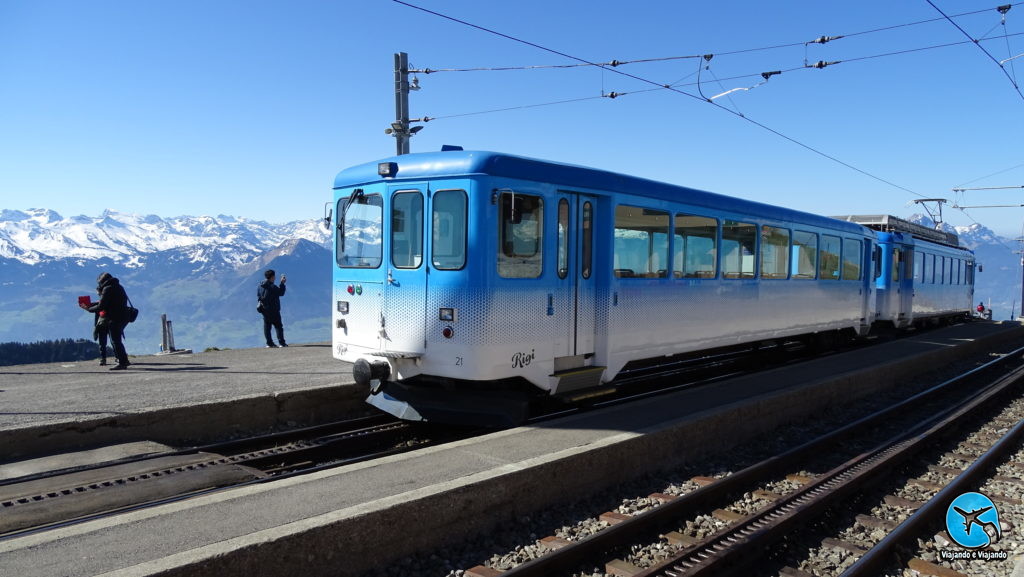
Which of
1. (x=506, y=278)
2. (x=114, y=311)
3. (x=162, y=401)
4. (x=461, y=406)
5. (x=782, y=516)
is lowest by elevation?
Answer: (x=782, y=516)

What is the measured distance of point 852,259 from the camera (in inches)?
628

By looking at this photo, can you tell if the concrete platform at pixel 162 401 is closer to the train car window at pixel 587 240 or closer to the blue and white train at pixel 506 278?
the blue and white train at pixel 506 278

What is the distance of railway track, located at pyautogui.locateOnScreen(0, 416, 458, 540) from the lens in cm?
522

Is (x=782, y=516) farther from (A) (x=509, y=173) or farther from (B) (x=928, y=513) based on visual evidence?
(A) (x=509, y=173)

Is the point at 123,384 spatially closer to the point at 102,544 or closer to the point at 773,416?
the point at 102,544

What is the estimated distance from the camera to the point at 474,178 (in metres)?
6.95

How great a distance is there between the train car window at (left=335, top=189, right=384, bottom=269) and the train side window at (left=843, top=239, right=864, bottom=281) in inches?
473

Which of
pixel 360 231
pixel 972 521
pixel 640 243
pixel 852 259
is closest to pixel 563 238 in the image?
pixel 640 243

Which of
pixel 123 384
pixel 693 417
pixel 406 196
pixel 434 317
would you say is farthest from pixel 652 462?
pixel 123 384

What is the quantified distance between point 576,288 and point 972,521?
174 inches

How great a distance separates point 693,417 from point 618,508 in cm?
204

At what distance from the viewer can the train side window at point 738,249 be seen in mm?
10766

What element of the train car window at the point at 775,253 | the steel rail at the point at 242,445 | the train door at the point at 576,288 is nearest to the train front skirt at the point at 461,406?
the train door at the point at 576,288

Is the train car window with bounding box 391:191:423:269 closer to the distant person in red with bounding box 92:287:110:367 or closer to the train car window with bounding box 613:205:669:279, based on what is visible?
the train car window with bounding box 613:205:669:279
